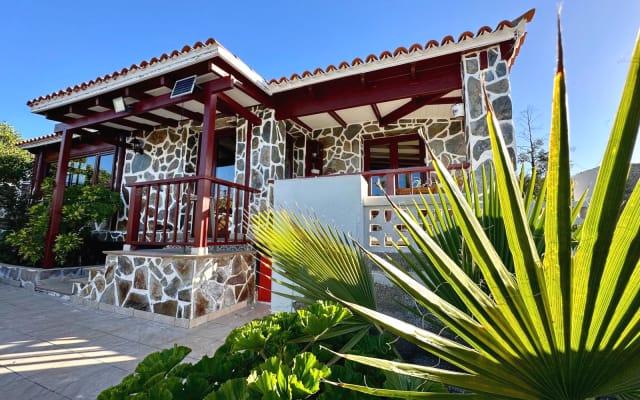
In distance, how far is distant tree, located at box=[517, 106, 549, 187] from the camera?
21.3ft

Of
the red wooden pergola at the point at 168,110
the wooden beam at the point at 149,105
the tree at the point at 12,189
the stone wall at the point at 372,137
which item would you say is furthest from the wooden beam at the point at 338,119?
the tree at the point at 12,189

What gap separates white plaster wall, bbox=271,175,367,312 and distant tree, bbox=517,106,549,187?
5.50 meters

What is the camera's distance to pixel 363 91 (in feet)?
14.9

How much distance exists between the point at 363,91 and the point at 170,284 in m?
4.11

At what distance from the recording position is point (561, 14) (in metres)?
0.36

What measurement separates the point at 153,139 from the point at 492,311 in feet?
25.9

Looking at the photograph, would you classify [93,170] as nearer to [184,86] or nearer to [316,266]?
[184,86]

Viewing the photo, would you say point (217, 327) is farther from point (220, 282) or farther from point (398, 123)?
point (398, 123)

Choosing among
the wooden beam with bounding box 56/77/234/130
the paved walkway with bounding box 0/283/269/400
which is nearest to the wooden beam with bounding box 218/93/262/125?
the wooden beam with bounding box 56/77/234/130

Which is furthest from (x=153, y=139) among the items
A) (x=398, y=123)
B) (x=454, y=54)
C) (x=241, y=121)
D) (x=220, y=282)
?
(x=454, y=54)

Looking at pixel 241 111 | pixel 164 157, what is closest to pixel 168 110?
pixel 164 157

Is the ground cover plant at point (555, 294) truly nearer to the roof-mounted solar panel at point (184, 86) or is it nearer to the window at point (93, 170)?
the roof-mounted solar panel at point (184, 86)

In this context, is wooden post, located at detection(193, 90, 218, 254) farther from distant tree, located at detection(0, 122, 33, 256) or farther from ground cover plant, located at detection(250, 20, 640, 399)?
distant tree, located at detection(0, 122, 33, 256)

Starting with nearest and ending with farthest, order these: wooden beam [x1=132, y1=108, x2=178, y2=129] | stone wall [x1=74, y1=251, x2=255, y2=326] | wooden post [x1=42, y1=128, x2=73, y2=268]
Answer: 1. stone wall [x1=74, y1=251, x2=255, y2=326]
2. wooden post [x1=42, y1=128, x2=73, y2=268]
3. wooden beam [x1=132, y1=108, x2=178, y2=129]
